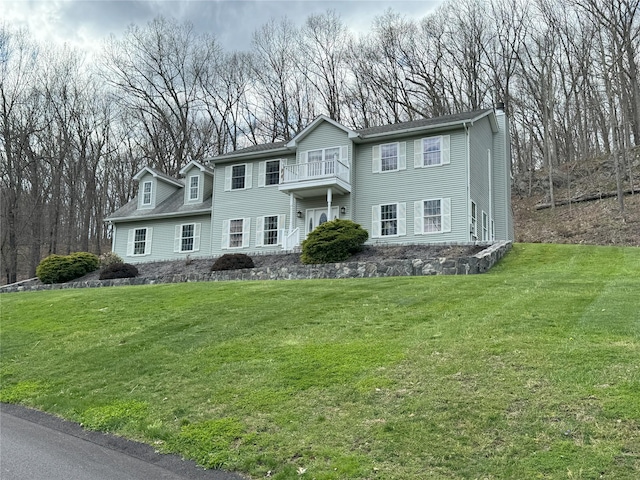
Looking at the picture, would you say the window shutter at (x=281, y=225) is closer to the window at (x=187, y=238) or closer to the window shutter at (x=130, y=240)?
the window at (x=187, y=238)

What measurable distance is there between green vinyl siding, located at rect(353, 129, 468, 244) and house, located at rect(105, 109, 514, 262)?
0.04 m

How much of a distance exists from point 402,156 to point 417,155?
0.66m

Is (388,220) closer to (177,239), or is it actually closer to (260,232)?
(260,232)

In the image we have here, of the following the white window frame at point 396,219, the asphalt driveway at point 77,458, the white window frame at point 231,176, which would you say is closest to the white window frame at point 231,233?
the white window frame at point 231,176

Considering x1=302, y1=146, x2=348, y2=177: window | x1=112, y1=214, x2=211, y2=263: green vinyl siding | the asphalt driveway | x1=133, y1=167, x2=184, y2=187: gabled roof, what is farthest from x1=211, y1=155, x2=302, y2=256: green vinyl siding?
the asphalt driveway

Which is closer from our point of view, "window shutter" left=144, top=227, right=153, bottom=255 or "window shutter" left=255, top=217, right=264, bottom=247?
"window shutter" left=255, top=217, right=264, bottom=247

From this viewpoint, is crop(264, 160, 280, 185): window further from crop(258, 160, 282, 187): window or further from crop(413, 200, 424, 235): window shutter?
crop(413, 200, 424, 235): window shutter

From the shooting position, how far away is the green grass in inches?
180

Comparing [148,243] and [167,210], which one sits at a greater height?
[167,210]

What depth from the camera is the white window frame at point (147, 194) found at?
28.4m

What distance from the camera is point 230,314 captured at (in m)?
11.1

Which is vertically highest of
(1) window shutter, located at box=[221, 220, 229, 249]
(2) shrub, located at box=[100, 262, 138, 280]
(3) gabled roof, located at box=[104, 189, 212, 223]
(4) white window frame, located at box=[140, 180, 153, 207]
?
(4) white window frame, located at box=[140, 180, 153, 207]

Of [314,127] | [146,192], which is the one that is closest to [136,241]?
[146,192]

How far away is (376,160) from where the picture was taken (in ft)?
74.7
